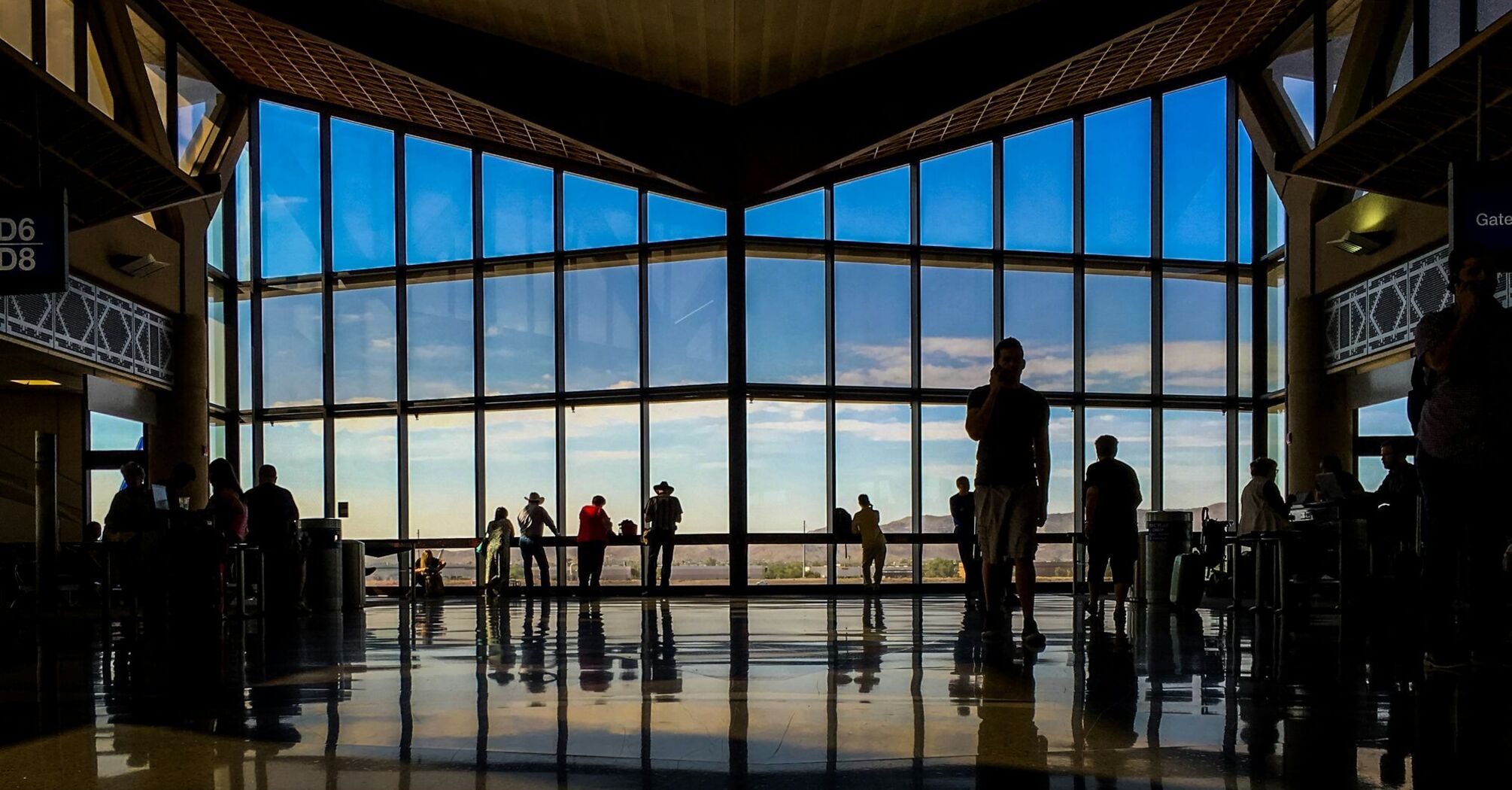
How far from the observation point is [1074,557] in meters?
13.3

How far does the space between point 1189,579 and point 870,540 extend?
709 cm

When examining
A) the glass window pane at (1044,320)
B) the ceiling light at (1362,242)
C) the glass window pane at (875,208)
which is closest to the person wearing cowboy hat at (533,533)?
the glass window pane at (875,208)

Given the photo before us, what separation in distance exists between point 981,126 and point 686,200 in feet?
14.1

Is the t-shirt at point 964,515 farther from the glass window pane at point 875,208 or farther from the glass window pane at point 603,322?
the glass window pane at point 603,322

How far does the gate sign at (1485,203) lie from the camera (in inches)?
266

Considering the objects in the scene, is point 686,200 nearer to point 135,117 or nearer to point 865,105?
point 865,105

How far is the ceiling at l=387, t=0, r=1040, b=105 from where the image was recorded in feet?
42.8

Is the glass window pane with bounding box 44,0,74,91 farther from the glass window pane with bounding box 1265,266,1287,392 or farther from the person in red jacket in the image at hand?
the glass window pane with bounding box 1265,266,1287,392

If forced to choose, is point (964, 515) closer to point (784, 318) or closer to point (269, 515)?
point (784, 318)

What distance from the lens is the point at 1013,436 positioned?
19.5ft

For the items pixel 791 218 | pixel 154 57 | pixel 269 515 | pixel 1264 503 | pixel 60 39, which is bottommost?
pixel 269 515

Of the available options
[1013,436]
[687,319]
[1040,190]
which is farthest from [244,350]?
[1013,436]

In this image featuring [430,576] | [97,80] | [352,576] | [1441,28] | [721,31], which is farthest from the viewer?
[430,576]

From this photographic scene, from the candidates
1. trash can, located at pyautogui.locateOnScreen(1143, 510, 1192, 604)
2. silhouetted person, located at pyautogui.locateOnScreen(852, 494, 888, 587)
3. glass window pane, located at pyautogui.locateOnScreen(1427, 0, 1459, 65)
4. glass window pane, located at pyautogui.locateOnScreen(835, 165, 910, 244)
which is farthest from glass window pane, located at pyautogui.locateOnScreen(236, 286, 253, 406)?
glass window pane, located at pyautogui.locateOnScreen(1427, 0, 1459, 65)
